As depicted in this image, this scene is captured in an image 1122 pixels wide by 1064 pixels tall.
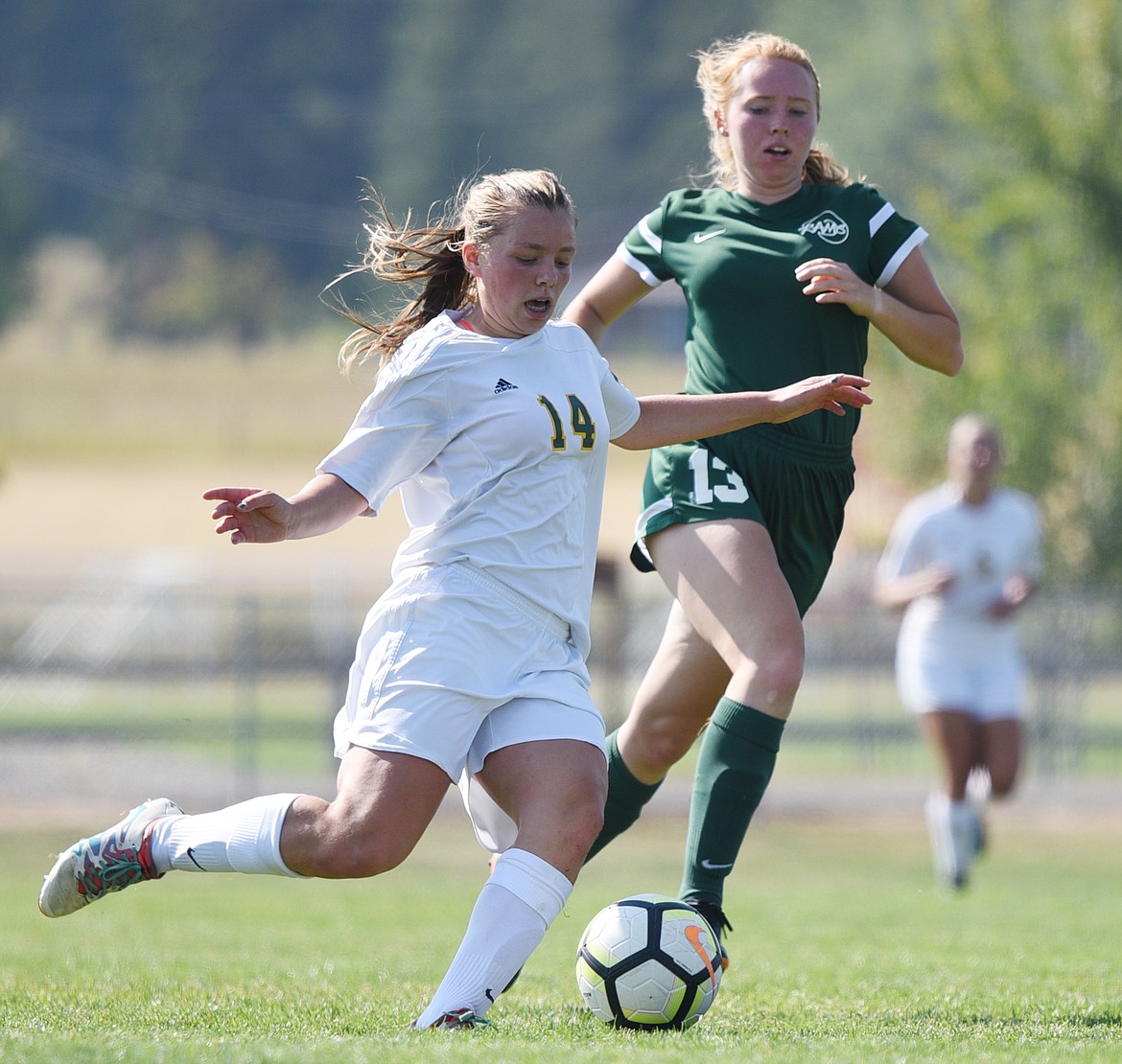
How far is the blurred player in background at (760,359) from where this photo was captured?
4.85 m

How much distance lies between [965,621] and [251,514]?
21.7ft

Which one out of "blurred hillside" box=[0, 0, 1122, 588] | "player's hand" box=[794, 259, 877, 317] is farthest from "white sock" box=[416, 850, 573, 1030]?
"blurred hillside" box=[0, 0, 1122, 588]

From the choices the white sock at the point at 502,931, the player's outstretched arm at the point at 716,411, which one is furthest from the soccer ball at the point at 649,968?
the player's outstretched arm at the point at 716,411

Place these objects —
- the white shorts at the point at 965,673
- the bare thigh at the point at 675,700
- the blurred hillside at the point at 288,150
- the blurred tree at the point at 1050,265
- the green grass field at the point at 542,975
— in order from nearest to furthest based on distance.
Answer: the green grass field at the point at 542,975
the bare thigh at the point at 675,700
the white shorts at the point at 965,673
the blurred tree at the point at 1050,265
the blurred hillside at the point at 288,150

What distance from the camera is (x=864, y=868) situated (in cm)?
1245

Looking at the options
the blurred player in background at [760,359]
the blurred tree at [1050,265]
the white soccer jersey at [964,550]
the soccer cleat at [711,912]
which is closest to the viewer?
the soccer cleat at [711,912]

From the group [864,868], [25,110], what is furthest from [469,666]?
[25,110]

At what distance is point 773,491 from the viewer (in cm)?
493

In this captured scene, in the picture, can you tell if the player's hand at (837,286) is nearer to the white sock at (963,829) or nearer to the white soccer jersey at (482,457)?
the white soccer jersey at (482,457)

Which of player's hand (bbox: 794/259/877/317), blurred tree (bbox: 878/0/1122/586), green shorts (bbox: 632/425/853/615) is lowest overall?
green shorts (bbox: 632/425/853/615)

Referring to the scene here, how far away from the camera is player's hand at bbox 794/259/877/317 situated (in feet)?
15.4

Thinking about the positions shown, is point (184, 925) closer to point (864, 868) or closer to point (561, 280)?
point (561, 280)

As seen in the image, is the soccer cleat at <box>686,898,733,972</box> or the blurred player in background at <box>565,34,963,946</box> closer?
the soccer cleat at <box>686,898,733,972</box>

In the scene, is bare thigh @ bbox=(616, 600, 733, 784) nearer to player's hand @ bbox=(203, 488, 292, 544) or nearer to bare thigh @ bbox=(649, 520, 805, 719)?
bare thigh @ bbox=(649, 520, 805, 719)
